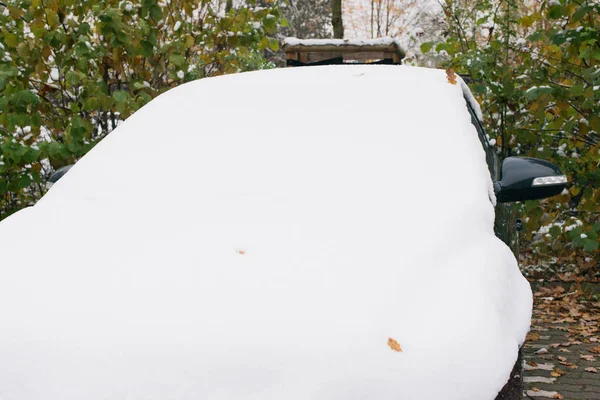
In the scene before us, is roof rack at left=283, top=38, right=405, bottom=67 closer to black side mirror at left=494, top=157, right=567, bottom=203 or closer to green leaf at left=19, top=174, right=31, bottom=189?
green leaf at left=19, top=174, right=31, bottom=189

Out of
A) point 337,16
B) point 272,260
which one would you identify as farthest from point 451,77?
point 337,16

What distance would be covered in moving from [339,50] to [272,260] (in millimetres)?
7606

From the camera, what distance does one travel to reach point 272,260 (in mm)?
2498

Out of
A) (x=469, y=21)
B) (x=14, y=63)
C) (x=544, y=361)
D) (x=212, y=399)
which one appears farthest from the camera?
(x=469, y=21)

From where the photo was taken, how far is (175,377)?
6.57 ft

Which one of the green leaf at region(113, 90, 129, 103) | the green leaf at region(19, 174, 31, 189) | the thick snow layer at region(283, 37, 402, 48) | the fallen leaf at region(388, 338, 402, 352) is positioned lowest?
the green leaf at region(19, 174, 31, 189)

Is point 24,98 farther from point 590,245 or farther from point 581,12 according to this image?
point 590,245

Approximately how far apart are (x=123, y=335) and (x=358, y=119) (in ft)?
5.82

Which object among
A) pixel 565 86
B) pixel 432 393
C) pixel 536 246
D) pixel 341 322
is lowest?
pixel 536 246

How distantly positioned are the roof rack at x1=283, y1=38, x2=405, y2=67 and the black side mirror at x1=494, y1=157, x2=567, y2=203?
607cm

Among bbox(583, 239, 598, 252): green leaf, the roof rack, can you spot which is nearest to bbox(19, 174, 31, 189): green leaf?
the roof rack

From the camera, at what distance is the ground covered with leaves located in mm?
5324

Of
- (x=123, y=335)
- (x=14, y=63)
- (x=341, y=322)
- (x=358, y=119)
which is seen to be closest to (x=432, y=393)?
(x=341, y=322)

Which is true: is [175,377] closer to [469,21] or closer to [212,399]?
[212,399]
